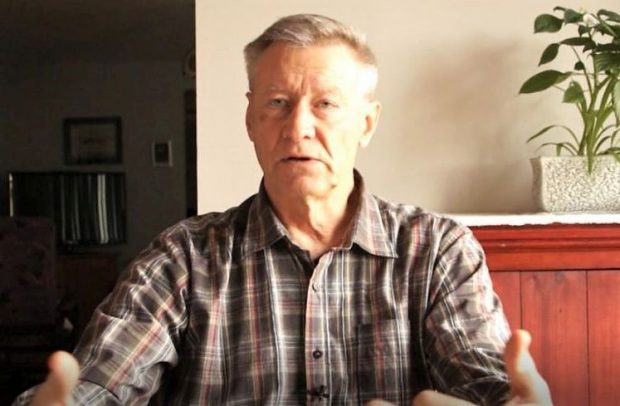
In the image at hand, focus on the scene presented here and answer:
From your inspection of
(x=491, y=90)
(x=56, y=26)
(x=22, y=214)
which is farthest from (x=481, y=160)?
(x=22, y=214)

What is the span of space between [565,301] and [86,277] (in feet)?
11.9

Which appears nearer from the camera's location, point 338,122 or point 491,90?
point 338,122

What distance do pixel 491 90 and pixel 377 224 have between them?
813 millimetres

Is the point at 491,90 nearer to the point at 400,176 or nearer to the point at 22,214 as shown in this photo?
the point at 400,176

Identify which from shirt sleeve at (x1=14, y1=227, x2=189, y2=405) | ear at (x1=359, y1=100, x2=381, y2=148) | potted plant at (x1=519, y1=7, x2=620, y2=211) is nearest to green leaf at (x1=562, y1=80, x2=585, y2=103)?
potted plant at (x1=519, y1=7, x2=620, y2=211)

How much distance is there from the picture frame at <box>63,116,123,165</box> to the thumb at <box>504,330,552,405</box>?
4.61m

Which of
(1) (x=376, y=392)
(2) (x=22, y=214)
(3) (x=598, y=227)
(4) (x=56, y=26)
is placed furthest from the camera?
(2) (x=22, y=214)

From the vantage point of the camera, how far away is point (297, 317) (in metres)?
1.06

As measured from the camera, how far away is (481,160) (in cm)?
180

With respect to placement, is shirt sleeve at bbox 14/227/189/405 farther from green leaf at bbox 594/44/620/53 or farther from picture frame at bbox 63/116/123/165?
picture frame at bbox 63/116/123/165

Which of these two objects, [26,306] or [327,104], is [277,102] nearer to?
[327,104]

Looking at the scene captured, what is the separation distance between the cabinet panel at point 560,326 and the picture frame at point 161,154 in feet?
12.8

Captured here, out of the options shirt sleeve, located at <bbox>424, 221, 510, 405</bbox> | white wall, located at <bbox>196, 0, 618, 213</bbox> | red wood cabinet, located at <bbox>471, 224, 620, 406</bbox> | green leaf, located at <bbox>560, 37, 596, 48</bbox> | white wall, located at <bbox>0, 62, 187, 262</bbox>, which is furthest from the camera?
white wall, located at <bbox>0, 62, 187, 262</bbox>

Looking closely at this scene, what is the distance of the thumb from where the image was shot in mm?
704
